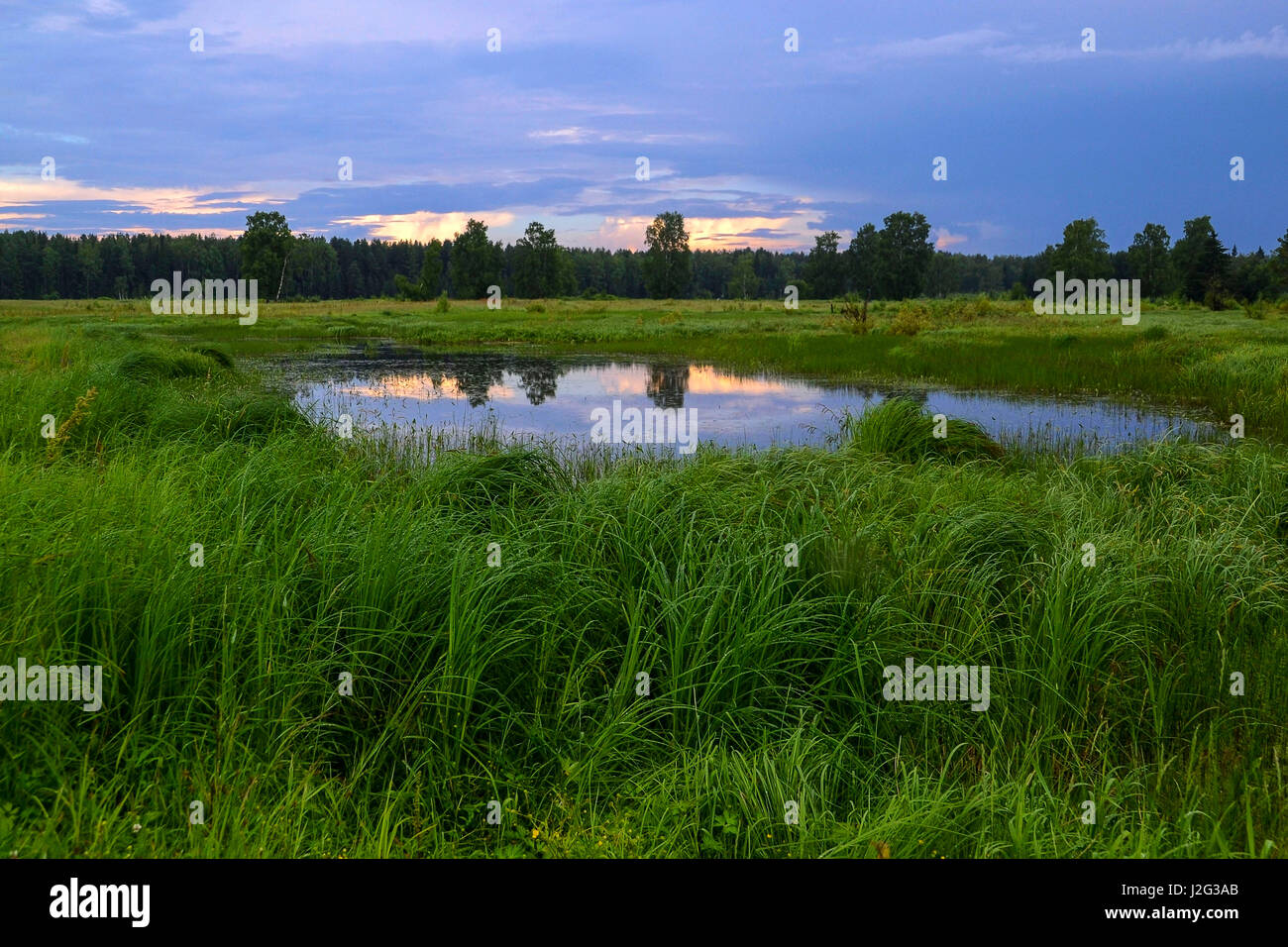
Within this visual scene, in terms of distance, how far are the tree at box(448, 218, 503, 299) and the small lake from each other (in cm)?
7361

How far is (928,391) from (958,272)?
142 meters

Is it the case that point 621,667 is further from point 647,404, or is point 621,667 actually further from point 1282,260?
point 1282,260

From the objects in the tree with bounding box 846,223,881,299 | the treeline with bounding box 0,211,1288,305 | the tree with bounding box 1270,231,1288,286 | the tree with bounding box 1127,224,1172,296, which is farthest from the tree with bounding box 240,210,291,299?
the tree with bounding box 1127,224,1172,296

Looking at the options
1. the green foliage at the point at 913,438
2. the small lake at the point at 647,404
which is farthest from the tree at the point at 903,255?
the green foliage at the point at 913,438

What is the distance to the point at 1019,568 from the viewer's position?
603cm

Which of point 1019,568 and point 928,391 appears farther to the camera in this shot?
point 928,391

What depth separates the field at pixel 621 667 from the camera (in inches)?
125

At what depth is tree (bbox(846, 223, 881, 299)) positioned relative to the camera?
101 meters

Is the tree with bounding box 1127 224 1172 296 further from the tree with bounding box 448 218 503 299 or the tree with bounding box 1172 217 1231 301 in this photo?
the tree with bounding box 448 218 503 299

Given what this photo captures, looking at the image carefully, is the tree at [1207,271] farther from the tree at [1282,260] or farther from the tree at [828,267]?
the tree at [828,267]
